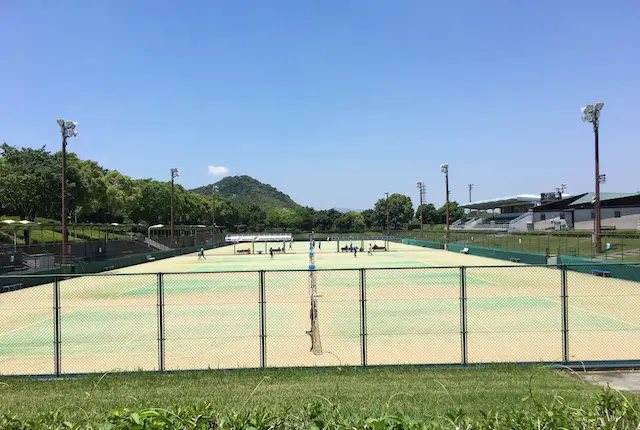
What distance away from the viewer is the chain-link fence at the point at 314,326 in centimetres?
1169

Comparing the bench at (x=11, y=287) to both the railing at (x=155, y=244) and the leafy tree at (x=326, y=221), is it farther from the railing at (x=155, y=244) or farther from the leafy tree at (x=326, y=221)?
the leafy tree at (x=326, y=221)

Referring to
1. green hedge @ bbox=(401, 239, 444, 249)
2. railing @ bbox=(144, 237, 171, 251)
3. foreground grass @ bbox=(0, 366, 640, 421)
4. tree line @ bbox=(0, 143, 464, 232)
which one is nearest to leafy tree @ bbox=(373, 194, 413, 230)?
tree line @ bbox=(0, 143, 464, 232)

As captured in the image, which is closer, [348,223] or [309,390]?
[309,390]

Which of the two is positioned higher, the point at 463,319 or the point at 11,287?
the point at 463,319

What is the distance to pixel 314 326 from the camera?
1281cm

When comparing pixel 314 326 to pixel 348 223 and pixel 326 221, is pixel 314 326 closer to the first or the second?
pixel 326 221

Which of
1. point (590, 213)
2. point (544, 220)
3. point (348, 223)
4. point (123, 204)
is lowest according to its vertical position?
point (348, 223)

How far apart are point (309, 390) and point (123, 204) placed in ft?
311

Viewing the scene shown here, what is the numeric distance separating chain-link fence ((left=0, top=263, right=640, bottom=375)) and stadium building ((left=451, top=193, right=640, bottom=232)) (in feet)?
165

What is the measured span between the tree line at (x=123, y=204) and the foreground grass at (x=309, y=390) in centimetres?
4873

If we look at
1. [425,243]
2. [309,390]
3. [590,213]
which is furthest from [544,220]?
[309,390]

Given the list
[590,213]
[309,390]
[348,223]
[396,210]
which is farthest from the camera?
[396,210]

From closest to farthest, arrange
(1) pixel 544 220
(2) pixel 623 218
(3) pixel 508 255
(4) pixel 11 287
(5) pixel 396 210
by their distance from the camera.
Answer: (4) pixel 11 287 → (3) pixel 508 255 → (2) pixel 623 218 → (1) pixel 544 220 → (5) pixel 396 210

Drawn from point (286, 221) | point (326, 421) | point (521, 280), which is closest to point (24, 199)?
point (521, 280)
